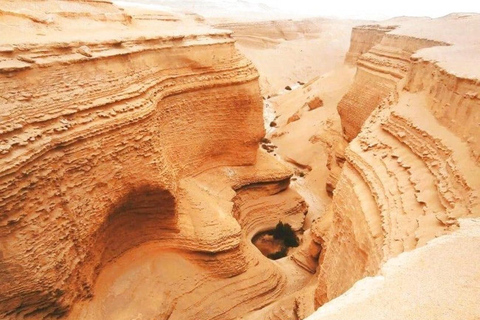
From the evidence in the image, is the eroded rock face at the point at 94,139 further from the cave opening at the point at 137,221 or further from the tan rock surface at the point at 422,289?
the tan rock surface at the point at 422,289

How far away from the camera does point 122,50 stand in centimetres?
704

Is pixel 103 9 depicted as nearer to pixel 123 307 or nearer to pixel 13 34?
pixel 13 34

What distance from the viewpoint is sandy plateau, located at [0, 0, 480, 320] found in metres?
4.15

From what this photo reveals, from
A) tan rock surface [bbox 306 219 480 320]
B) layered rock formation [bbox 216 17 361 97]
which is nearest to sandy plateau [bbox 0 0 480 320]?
tan rock surface [bbox 306 219 480 320]

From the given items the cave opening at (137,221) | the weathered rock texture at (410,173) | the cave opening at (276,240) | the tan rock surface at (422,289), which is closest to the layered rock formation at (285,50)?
the cave opening at (276,240)

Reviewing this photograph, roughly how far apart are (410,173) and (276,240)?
6948 millimetres

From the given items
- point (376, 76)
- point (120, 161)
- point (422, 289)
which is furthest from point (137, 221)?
point (376, 76)

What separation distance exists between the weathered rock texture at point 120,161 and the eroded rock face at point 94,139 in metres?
0.02

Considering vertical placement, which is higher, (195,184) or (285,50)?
(195,184)

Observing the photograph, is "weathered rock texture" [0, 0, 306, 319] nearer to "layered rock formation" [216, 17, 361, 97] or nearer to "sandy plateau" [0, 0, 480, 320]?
"sandy plateau" [0, 0, 480, 320]

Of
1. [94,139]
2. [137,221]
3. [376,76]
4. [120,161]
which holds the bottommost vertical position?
[137,221]

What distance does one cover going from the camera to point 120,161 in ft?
22.1

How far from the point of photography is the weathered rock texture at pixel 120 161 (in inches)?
211

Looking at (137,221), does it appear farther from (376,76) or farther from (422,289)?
(376,76)
